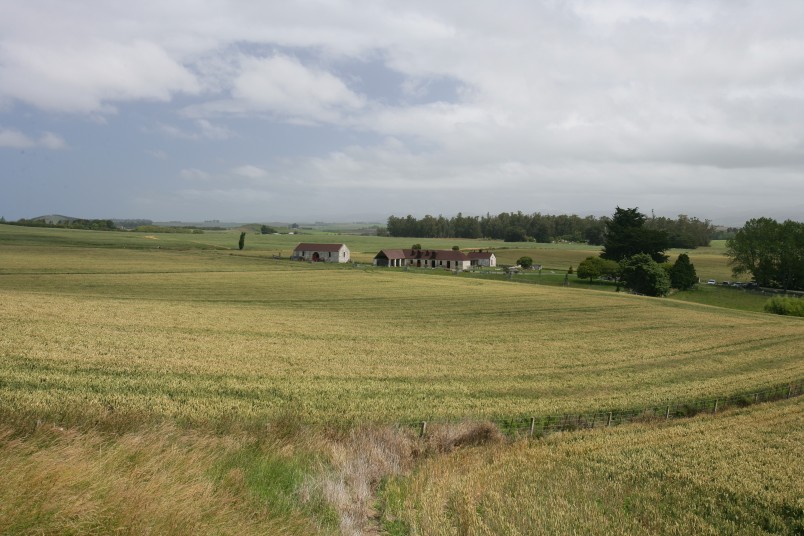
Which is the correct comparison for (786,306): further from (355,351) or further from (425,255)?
(425,255)

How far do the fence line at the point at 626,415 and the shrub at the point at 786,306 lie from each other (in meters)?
42.0

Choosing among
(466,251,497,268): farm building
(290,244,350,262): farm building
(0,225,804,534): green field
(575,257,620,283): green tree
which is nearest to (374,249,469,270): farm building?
(466,251,497,268): farm building

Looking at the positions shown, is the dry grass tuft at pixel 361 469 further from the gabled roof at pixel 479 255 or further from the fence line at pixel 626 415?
the gabled roof at pixel 479 255

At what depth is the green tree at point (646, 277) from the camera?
6600cm

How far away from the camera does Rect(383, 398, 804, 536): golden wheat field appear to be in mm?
8602

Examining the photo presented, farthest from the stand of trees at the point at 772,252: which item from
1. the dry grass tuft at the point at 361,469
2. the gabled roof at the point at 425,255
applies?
the dry grass tuft at the point at 361,469

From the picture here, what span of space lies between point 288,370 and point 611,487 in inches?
508

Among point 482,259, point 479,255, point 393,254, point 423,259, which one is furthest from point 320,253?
point 482,259

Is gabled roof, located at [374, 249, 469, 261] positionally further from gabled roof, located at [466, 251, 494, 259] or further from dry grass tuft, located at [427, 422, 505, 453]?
dry grass tuft, located at [427, 422, 505, 453]

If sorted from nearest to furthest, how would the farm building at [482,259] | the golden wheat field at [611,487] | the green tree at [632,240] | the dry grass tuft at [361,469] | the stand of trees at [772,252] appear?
the dry grass tuft at [361,469]
the golden wheat field at [611,487]
the stand of trees at [772,252]
the green tree at [632,240]
the farm building at [482,259]

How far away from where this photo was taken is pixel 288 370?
20.0 meters

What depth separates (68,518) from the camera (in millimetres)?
5887

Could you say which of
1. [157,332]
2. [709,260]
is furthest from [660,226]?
[157,332]

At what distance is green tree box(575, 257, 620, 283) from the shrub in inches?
907
